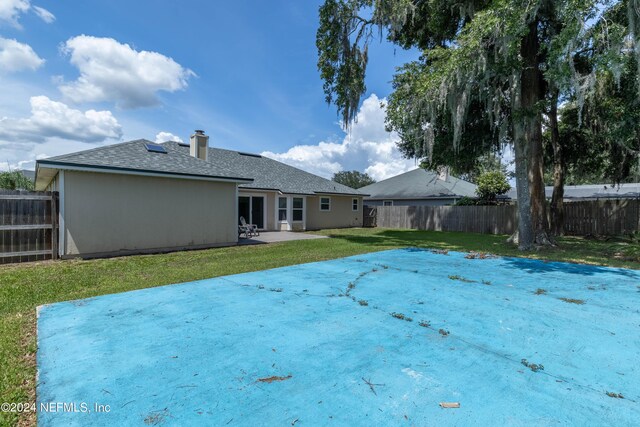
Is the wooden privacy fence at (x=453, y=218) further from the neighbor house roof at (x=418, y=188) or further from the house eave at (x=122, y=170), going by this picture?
the house eave at (x=122, y=170)

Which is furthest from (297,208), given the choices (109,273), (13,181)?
(13,181)

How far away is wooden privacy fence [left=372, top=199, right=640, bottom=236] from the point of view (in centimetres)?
1437

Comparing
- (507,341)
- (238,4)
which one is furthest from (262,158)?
(507,341)

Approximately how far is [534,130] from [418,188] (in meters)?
14.1

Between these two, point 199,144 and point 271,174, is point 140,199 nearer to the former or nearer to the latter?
point 199,144

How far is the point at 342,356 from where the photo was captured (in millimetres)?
3018

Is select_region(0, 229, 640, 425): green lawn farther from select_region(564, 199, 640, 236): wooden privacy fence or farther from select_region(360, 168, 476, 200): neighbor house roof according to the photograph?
select_region(360, 168, 476, 200): neighbor house roof

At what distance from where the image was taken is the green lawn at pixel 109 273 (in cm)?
290

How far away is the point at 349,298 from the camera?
16.1 feet

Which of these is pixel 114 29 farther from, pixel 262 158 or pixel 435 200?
pixel 435 200

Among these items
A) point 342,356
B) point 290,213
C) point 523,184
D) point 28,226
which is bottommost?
point 342,356

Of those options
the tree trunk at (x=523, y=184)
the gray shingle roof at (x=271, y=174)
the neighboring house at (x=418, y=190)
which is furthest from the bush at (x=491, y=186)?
the tree trunk at (x=523, y=184)

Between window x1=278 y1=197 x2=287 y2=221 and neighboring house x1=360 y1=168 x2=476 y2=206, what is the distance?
24.9ft

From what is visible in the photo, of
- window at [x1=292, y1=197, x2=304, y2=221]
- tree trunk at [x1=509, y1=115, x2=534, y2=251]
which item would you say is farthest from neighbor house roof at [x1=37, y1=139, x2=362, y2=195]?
tree trunk at [x1=509, y1=115, x2=534, y2=251]
